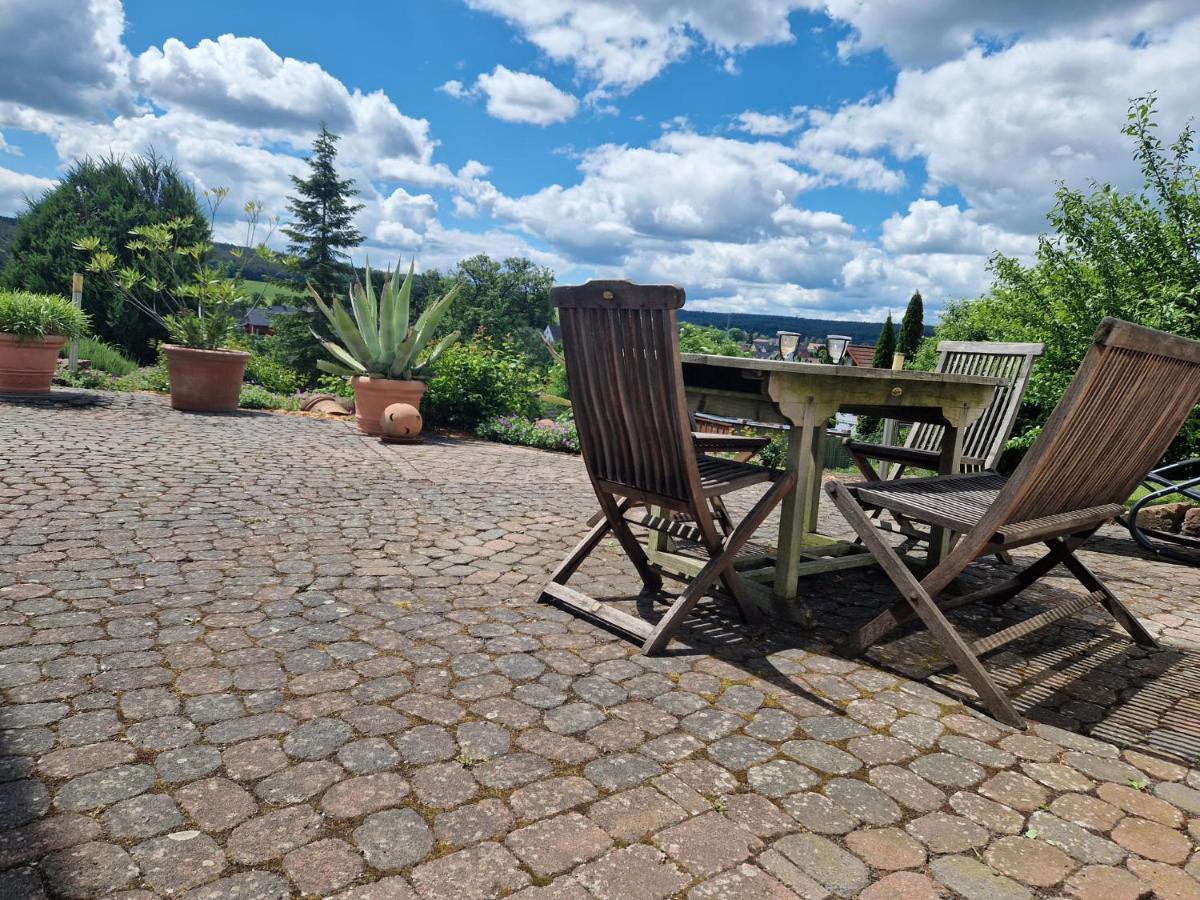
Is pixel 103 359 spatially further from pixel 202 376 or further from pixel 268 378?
pixel 202 376

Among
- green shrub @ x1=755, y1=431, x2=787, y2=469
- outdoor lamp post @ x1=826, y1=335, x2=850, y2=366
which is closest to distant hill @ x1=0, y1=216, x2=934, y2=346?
outdoor lamp post @ x1=826, y1=335, x2=850, y2=366

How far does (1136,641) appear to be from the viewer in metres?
3.20

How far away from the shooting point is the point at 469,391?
9.36 meters

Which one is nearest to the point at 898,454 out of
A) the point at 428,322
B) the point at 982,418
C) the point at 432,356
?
the point at 982,418

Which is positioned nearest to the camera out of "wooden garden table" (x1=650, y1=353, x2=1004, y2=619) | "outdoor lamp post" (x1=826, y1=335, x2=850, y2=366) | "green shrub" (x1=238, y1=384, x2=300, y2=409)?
"wooden garden table" (x1=650, y1=353, x2=1004, y2=619)

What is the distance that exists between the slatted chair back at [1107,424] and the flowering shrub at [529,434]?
19.7 feet

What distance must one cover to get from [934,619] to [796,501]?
76 cm

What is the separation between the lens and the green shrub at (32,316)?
25.5 feet

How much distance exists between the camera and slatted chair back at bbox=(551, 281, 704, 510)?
2.59 m

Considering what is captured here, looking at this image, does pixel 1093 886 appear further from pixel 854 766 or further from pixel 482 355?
pixel 482 355

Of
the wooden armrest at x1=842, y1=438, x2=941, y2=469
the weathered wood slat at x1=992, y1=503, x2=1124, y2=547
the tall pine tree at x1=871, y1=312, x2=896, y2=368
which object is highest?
the tall pine tree at x1=871, y1=312, x2=896, y2=368

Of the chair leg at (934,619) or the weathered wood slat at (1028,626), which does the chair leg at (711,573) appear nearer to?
the chair leg at (934,619)

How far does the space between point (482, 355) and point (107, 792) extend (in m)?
8.46

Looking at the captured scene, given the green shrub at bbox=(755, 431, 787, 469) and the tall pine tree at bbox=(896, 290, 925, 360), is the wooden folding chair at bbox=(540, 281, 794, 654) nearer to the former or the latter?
the green shrub at bbox=(755, 431, 787, 469)
